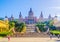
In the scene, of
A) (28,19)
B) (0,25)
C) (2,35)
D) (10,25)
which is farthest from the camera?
(28,19)

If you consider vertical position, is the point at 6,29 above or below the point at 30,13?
below

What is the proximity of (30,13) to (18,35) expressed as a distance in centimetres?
6054

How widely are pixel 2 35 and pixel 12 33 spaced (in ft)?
5.19

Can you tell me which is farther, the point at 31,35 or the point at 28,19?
the point at 28,19

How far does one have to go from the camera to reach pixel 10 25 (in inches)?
1451

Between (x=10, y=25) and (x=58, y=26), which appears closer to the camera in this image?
(x=10, y=25)

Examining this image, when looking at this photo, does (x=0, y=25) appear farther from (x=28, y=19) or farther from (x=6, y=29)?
(x=28, y=19)

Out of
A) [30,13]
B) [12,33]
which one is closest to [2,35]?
[12,33]

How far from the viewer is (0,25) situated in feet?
110

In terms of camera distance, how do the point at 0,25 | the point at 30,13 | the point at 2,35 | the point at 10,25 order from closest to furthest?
the point at 2,35 → the point at 0,25 → the point at 10,25 → the point at 30,13

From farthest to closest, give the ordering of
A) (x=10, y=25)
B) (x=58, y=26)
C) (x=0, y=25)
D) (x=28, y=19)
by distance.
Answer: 1. (x=28, y=19)
2. (x=58, y=26)
3. (x=10, y=25)
4. (x=0, y=25)

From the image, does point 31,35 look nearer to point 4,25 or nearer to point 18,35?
point 18,35

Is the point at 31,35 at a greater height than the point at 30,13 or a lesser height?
lesser

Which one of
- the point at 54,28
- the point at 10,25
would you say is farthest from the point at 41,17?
the point at 10,25
